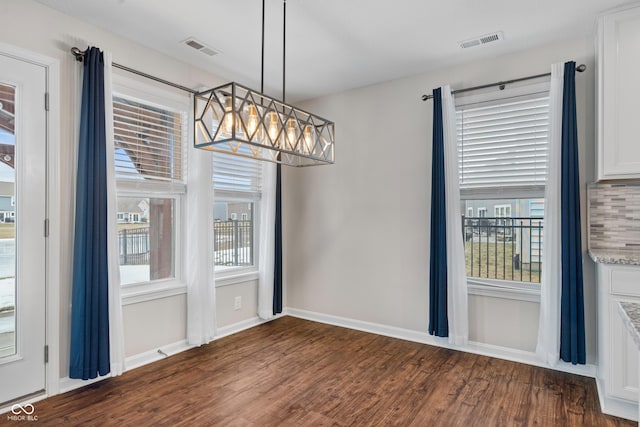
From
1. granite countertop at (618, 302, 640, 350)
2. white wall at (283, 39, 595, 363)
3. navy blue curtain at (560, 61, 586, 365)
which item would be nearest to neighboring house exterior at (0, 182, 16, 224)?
white wall at (283, 39, 595, 363)

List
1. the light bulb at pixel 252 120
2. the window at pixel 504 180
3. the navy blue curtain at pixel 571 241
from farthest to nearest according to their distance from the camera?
the window at pixel 504 180, the navy blue curtain at pixel 571 241, the light bulb at pixel 252 120

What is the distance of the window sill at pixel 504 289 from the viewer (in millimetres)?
3117

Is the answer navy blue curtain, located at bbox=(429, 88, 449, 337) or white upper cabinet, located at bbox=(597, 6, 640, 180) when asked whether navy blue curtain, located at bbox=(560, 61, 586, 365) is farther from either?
navy blue curtain, located at bbox=(429, 88, 449, 337)

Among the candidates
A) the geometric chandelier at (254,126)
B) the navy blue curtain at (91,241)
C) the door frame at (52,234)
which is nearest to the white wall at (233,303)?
the navy blue curtain at (91,241)

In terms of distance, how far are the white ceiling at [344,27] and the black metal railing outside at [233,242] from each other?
1.60 metres

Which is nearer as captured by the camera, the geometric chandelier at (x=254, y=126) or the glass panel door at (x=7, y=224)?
the geometric chandelier at (x=254, y=126)

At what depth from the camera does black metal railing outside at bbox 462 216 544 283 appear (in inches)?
125

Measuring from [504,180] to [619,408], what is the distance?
178 centimetres

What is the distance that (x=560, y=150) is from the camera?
9.37 feet

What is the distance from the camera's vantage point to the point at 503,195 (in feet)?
10.7

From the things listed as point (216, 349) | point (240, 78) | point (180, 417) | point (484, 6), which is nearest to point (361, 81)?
point (240, 78)

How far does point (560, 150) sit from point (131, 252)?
3.53 m

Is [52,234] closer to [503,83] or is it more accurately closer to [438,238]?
[438,238]

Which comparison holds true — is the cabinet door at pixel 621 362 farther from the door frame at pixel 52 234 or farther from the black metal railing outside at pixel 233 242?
the door frame at pixel 52 234
